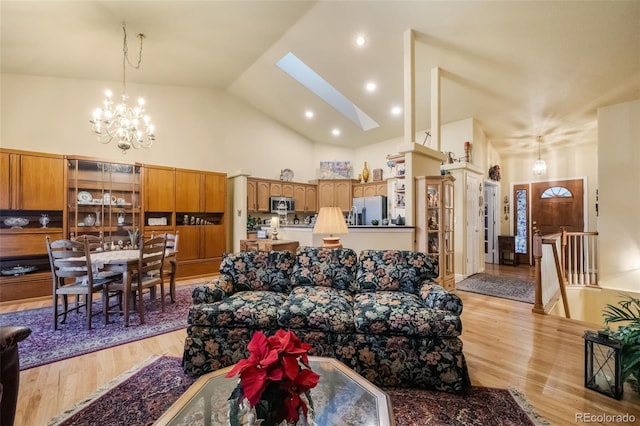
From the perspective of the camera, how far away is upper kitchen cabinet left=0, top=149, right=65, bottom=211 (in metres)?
3.79

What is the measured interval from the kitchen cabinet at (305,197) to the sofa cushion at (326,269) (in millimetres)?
4579

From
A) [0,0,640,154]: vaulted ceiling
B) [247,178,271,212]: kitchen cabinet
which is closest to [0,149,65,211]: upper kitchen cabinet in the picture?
[0,0,640,154]: vaulted ceiling

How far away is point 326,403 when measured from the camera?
1.25 meters

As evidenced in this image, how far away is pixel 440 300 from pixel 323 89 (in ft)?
17.4

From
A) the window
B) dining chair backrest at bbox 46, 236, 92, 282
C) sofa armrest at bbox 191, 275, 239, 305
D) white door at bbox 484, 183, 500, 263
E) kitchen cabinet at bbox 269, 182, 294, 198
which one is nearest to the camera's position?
sofa armrest at bbox 191, 275, 239, 305

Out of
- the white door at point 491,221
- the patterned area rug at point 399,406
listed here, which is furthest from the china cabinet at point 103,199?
the white door at point 491,221

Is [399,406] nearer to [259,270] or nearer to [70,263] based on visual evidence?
[259,270]

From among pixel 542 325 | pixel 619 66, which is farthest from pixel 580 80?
pixel 542 325

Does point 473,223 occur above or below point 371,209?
below

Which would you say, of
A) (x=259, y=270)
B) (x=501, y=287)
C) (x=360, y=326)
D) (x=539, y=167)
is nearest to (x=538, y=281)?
(x=501, y=287)

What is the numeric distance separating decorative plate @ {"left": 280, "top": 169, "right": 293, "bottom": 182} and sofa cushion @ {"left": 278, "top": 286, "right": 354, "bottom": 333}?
5.33 m

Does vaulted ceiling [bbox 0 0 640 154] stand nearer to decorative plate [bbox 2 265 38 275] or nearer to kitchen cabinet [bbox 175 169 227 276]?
kitchen cabinet [bbox 175 169 227 276]

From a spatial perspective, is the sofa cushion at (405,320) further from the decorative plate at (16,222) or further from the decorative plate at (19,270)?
the decorative plate at (16,222)

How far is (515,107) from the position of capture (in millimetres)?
4859
